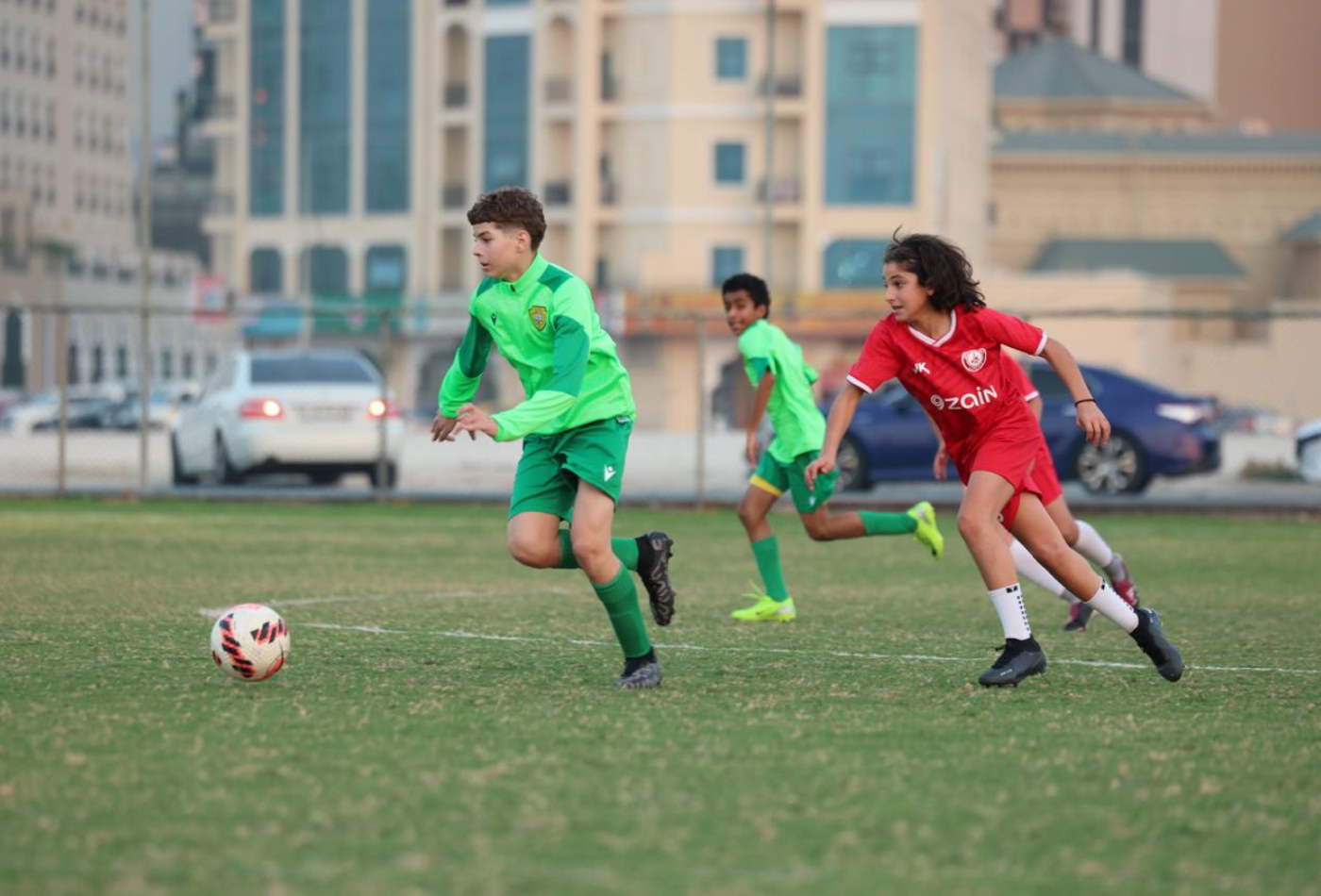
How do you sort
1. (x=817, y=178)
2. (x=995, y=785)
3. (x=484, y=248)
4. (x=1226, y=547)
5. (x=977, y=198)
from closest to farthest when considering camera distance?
(x=995, y=785), (x=484, y=248), (x=1226, y=547), (x=817, y=178), (x=977, y=198)

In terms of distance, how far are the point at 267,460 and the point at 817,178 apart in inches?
1970

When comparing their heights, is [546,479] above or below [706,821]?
above

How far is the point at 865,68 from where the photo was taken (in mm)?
71750

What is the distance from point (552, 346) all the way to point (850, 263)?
63.3 meters

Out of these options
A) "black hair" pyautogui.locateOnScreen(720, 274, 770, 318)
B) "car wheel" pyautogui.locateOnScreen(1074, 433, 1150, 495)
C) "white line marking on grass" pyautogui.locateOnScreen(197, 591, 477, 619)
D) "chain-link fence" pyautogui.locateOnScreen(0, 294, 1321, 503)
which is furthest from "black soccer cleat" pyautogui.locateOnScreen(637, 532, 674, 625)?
"car wheel" pyautogui.locateOnScreen(1074, 433, 1150, 495)

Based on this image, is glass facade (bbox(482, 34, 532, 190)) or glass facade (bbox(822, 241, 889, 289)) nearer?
glass facade (bbox(822, 241, 889, 289))

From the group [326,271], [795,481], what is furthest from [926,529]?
[326,271]

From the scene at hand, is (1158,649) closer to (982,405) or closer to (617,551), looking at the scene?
(982,405)

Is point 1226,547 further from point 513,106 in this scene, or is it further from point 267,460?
point 513,106

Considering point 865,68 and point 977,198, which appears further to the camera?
point 977,198

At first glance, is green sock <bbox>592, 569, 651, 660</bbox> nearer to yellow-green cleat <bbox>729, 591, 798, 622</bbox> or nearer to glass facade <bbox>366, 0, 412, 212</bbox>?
yellow-green cleat <bbox>729, 591, 798, 622</bbox>

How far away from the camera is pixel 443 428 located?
25.3 feet

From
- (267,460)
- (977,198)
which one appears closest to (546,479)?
(267,460)

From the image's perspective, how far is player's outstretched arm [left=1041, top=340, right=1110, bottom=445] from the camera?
7.91 metres
